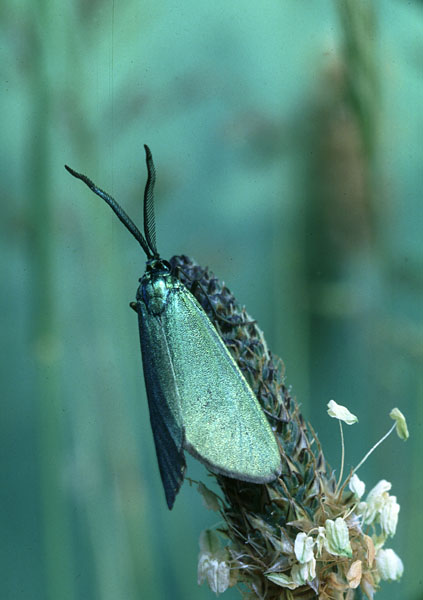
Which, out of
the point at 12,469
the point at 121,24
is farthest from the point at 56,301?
the point at 121,24

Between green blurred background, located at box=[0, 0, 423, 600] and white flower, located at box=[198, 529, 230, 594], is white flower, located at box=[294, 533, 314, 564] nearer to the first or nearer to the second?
white flower, located at box=[198, 529, 230, 594]

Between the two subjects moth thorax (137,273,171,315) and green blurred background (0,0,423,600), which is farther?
green blurred background (0,0,423,600)

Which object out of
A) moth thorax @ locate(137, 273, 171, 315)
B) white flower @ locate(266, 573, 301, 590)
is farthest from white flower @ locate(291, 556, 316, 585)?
moth thorax @ locate(137, 273, 171, 315)

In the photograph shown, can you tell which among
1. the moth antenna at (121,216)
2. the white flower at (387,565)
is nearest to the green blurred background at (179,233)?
the moth antenna at (121,216)

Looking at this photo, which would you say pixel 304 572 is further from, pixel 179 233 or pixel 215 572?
pixel 179 233

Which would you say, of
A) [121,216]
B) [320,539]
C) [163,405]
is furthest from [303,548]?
[121,216]
